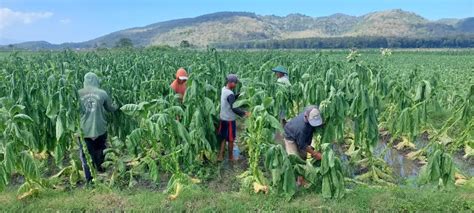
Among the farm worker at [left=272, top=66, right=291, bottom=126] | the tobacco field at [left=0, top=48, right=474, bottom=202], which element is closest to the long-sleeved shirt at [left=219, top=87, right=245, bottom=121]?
the tobacco field at [left=0, top=48, right=474, bottom=202]

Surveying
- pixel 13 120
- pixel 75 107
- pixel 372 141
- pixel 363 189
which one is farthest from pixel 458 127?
pixel 13 120

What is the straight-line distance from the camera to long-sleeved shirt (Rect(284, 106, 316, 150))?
239 inches

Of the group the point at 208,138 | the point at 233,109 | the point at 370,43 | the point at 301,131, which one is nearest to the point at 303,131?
the point at 301,131

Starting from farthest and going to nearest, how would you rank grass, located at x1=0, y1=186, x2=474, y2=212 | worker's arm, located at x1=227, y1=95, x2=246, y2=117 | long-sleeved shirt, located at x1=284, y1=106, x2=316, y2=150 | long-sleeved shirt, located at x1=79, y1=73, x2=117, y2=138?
worker's arm, located at x1=227, y1=95, x2=246, y2=117 < long-sleeved shirt, located at x1=79, y1=73, x2=117, y2=138 < long-sleeved shirt, located at x1=284, y1=106, x2=316, y2=150 < grass, located at x1=0, y1=186, x2=474, y2=212

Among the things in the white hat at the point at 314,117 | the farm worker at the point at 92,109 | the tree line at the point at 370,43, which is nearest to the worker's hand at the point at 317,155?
the white hat at the point at 314,117

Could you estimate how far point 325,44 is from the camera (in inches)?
3757

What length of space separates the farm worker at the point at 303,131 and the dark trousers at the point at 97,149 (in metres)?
3.04

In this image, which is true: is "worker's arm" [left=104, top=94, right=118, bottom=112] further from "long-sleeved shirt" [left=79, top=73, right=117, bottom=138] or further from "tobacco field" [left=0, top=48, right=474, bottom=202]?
"tobacco field" [left=0, top=48, right=474, bottom=202]

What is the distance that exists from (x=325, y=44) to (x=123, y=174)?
92134 mm

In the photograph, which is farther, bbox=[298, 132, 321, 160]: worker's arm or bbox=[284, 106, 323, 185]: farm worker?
bbox=[298, 132, 321, 160]: worker's arm

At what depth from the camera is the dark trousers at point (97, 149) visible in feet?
23.4

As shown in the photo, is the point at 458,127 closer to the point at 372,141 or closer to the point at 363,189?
the point at 372,141

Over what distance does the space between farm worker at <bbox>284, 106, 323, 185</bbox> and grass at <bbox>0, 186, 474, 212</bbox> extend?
62 cm

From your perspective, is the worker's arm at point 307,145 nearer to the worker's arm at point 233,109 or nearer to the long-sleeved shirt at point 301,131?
the long-sleeved shirt at point 301,131
